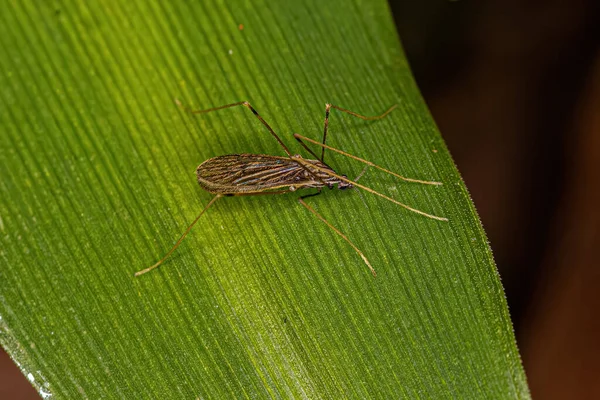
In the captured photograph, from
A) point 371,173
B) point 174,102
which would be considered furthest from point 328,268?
point 174,102

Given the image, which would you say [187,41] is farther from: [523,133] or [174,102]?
[523,133]

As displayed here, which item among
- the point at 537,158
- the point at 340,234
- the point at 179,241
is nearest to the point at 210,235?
the point at 179,241

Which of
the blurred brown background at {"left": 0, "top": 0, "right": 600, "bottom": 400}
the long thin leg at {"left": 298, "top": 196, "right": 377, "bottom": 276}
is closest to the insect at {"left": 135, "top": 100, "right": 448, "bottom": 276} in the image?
the long thin leg at {"left": 298, "top": 196, "right": 377, "bottom": 276}

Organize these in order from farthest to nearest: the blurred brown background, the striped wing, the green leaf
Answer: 1. the blurred brown background
2. the striped wing
3. the green leaf

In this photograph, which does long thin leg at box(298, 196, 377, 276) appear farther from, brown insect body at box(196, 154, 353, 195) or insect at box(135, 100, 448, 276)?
brown insect body at box(196, 154, 353, 195)

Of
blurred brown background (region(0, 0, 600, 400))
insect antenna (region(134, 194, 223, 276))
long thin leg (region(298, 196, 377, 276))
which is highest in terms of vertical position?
insect antenna (region(134, 194, 223, 276))

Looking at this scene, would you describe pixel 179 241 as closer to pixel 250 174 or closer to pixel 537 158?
pixel 250 174
